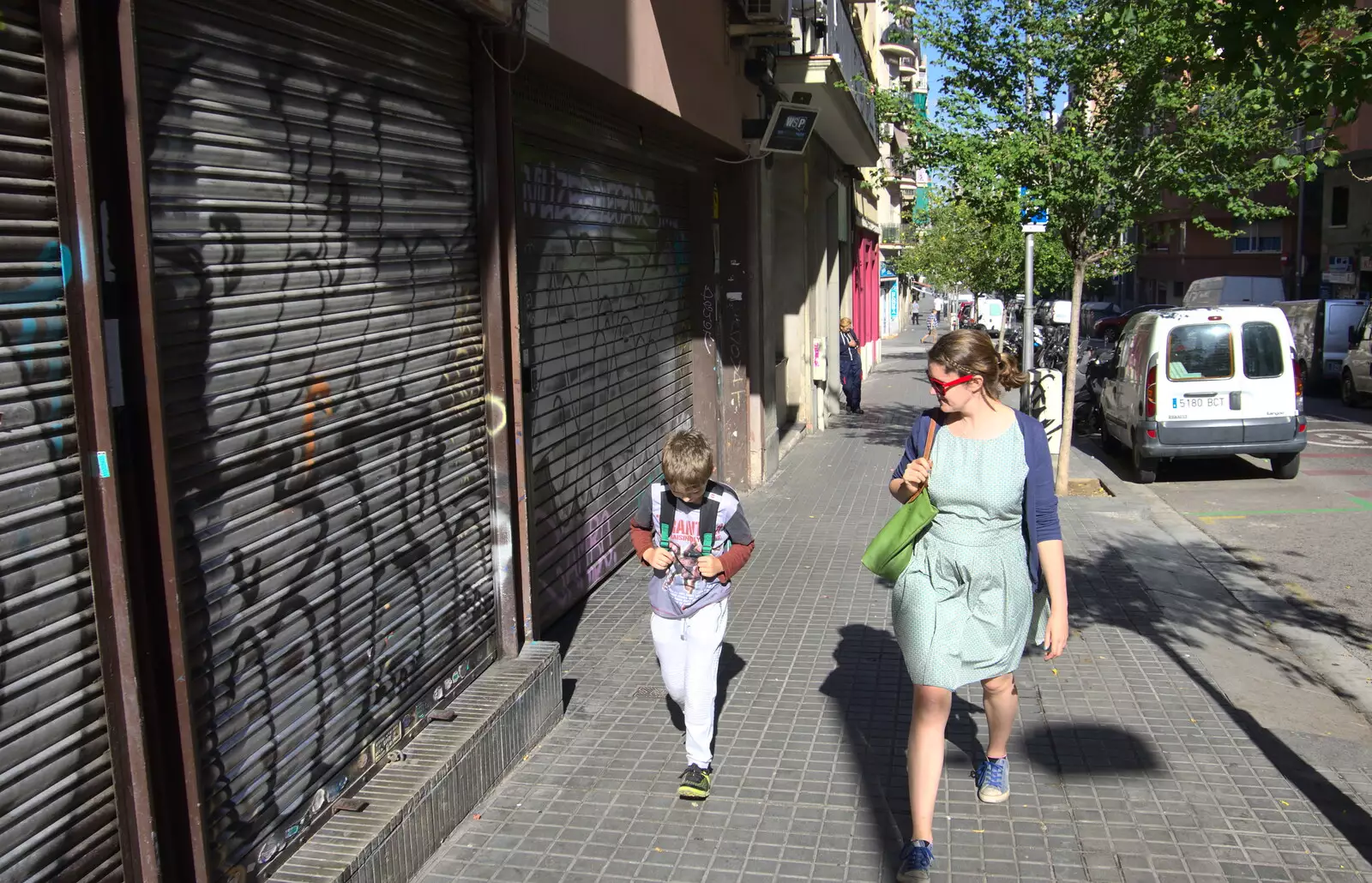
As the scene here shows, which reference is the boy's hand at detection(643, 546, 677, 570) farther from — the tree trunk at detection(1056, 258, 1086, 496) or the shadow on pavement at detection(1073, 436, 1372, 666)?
the tree trunk at detection(1056, 258, 1086, 496)

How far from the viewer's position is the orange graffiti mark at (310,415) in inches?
157

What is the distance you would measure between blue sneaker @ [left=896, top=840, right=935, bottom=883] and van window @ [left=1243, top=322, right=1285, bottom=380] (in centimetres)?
1060

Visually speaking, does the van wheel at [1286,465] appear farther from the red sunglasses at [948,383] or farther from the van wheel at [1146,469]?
the red sunglasses at [948,383]

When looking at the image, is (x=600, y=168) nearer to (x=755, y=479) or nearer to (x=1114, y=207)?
(x=755, y=479)

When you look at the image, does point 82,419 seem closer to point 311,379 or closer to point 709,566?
point 311,379

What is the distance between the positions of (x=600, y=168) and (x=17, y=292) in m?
5.78

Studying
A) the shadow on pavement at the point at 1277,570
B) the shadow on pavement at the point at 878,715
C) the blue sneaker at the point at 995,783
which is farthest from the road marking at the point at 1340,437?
the blue sneaker at the point at 995,783

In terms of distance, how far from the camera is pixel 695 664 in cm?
485

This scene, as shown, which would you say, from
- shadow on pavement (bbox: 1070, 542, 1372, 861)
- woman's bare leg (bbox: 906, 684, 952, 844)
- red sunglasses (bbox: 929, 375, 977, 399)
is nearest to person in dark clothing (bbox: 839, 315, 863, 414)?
shadow on pavement (bbox: 1070, 542, 1372, 861)

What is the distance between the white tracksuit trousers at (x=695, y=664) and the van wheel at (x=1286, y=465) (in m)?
10.4

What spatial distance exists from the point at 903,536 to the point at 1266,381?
34.3 ft

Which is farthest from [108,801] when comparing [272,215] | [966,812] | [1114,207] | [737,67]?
[1114,207]

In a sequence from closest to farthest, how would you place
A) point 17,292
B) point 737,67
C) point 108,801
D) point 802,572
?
point 17,292, point 108,801, point 802,572, point 737,67

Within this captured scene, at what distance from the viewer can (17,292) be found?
2779 millimetres
